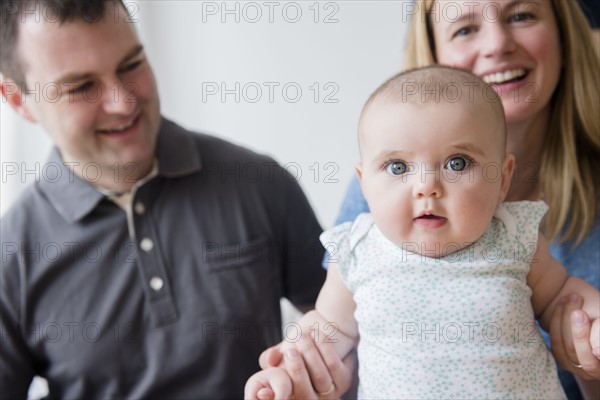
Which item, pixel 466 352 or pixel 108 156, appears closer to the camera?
pixel 466 352

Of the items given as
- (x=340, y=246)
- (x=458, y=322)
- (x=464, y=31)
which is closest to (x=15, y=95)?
(x=340, y=246)

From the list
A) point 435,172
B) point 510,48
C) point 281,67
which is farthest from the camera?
point 281,67

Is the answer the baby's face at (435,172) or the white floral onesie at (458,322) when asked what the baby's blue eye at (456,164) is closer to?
the baby's face at (435,172)

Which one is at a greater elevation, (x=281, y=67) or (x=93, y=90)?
(x=93, y=90)

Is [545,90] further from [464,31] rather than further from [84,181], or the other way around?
[84,181]

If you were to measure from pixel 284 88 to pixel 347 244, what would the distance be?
4.75 ft

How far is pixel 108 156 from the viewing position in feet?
4.54

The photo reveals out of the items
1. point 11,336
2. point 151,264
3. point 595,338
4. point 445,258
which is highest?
point 445,258

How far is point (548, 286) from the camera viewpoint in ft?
3.33

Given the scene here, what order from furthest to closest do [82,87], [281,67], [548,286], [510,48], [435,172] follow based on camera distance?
[281,67], [82,87], [510,48], [548,286], [435,172]

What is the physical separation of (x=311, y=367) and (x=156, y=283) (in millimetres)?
474

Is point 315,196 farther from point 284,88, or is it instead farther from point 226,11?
point 226,11

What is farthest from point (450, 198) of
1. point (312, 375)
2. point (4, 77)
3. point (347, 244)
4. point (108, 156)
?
point (4, 77)

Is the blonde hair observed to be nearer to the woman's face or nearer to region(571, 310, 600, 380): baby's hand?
the woman's face
